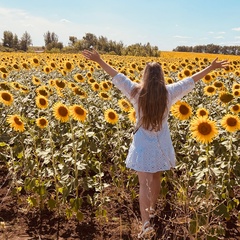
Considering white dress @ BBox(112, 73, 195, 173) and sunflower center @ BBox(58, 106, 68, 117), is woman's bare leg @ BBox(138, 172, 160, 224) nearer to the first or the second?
white dress @ BBox(112, 73, 195, 173)

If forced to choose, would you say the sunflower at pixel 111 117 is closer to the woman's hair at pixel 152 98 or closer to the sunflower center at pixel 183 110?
the sunflower center at pixel 183 110

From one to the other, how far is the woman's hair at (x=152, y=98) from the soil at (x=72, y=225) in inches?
37.8

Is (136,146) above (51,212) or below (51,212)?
above

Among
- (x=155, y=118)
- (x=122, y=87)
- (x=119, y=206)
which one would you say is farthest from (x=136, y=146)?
(x=119, y=206)

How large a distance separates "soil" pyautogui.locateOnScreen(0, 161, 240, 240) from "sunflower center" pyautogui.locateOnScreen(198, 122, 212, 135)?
105 cm

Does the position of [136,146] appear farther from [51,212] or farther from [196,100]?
[196,100]

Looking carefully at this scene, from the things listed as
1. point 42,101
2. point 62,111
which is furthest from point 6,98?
point 62,111

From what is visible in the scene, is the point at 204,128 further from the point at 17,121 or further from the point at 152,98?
the point at 17,121

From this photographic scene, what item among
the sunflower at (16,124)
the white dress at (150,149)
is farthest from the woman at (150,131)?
the sunflower at (16,124)

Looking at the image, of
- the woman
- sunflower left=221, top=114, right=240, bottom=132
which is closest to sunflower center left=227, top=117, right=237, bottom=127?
sunflower left=221, top=114, right=240, bottom=132

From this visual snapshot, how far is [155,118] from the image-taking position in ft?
11.5

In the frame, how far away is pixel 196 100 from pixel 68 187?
396cm

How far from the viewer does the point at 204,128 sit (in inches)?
142

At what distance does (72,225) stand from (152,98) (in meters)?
1.80
